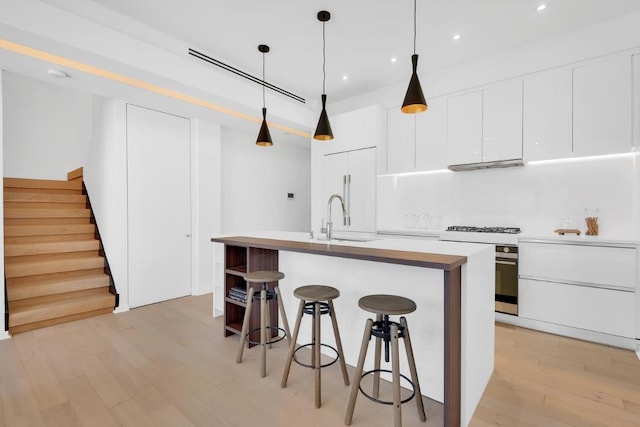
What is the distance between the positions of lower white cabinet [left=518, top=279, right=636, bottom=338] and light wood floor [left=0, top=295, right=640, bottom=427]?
0.62 ft

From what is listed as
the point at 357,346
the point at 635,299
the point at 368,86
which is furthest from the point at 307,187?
the point at 635,299

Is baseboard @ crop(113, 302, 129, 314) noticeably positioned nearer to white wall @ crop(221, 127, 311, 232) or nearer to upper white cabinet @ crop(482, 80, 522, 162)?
white wall @ crop(221, 127, 311, 232)

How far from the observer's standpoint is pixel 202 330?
319cm

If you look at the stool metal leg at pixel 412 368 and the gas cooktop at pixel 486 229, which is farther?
the gas cooktop at pixel 486 229

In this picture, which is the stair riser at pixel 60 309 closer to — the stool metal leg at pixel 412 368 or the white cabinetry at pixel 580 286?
the stool metal leg at pixel 412 368

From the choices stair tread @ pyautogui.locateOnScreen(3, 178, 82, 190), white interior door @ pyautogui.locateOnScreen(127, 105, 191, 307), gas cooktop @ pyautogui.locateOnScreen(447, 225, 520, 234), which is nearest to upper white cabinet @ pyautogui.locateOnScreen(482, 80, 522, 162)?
gas cooktop @ pyautogui.locateOnScreen(447, 225, 520, 234)

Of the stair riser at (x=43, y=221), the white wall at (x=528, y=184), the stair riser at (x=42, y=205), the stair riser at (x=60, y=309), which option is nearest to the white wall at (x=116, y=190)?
the stair riser at (x=60, y=309)

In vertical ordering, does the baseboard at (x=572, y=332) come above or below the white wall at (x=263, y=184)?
below

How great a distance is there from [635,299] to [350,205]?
3088mm

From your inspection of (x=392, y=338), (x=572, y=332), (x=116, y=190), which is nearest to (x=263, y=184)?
(x=116, y=190)

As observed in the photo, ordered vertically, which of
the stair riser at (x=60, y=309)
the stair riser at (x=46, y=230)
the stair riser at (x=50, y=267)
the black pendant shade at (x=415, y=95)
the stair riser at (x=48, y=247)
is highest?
the black pendant shade at (x=415, y=95)

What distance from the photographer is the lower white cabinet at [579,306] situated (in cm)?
274

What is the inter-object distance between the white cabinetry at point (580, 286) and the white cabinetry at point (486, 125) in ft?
3.66

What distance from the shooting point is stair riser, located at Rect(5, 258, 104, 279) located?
3570mm
